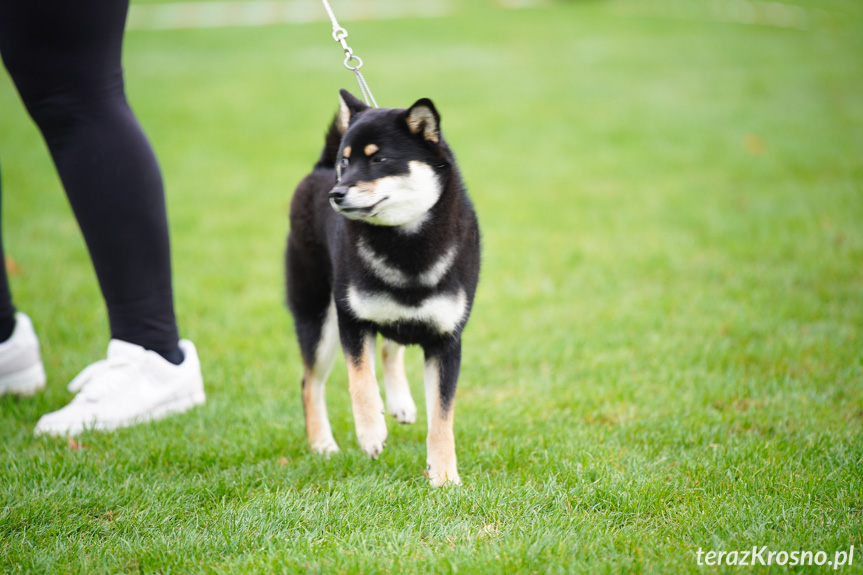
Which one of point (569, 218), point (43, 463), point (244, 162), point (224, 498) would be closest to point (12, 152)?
point (244, 162)

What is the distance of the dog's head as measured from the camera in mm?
2484

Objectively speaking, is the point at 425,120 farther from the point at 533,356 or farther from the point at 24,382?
the point at 24,382

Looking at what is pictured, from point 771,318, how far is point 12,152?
7.69 metres

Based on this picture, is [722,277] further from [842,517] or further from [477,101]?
[477,101]

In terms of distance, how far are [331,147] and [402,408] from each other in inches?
43.7

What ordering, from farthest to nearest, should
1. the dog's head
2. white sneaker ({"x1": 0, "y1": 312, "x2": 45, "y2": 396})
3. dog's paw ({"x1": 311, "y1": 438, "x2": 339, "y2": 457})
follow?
white sneaker ({"x1": 0, "y1": 312, "x2": 45, "y2": 396}) < dog's paw ({"x1": 311, "y1": 438, "x2": 339, "y2": 457}) < the dog's head

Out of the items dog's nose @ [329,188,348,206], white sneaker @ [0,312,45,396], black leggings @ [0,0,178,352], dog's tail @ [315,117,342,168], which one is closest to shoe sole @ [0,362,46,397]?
white sneaker @ [0,312,45,396]

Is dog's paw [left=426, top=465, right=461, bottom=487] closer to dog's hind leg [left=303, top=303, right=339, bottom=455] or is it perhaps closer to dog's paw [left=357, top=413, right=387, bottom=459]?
dog's paw [left=357, top=413, right=387, bottom=459]

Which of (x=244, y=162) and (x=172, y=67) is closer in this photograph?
(x=244, y=162)

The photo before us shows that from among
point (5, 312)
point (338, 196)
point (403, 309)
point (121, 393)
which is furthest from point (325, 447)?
point (5, 312)

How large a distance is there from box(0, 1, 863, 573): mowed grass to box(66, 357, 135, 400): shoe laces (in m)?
0.22

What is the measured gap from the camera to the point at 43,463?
281 cm

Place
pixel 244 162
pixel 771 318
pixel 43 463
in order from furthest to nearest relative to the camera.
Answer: pixel 244 162, pixel 771 318, pixel 43 463

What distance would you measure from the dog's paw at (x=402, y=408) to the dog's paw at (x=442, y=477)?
406 millimetres
